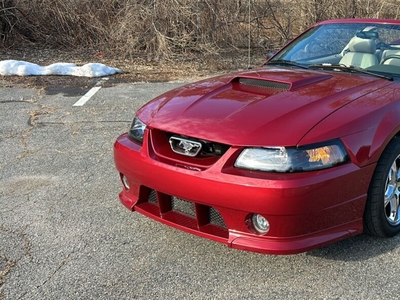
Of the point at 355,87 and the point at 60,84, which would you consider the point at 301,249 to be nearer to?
the point at 355,87

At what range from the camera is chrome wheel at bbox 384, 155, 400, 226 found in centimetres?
311

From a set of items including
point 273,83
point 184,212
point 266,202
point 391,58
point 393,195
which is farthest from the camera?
point 391,58

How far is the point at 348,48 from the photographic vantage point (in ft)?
13.6

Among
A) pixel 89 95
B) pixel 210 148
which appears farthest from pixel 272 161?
pixel 89 95

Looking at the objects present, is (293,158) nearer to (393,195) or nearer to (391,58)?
(393,195)

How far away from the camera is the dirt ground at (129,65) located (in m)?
8.55

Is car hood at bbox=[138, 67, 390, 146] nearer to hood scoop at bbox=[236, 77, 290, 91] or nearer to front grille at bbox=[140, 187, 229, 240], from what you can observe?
hood scoop at bbox=[236, 77, 290, 91]

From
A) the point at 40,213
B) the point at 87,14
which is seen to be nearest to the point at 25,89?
the point at 87,14

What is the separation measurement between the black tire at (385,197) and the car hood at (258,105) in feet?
1.46

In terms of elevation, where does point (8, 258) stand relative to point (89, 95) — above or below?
above

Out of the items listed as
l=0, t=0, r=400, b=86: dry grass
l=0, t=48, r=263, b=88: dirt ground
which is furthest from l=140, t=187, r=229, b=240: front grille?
l=0, t=0, r=400, b=86: dry grass

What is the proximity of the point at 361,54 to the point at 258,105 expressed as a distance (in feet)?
5.07

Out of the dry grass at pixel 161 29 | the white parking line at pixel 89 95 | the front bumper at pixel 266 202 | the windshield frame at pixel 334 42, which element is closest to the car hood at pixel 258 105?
the front bumper at pixel 266 202

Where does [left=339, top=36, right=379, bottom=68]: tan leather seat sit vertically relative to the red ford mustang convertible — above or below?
above
